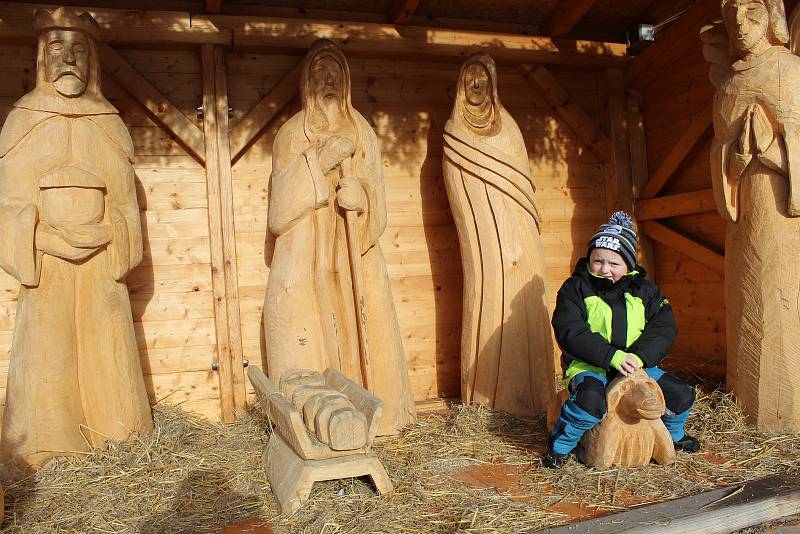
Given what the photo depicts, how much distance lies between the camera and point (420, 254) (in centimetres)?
530

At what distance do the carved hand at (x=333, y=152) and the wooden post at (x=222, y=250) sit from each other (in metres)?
0.89

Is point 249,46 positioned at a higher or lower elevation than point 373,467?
higher

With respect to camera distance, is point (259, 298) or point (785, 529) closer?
point (785, 529)

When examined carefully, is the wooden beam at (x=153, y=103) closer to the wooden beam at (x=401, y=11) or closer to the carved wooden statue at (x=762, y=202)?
the wooden beam at (x=401, y=11)

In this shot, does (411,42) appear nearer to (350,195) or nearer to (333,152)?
(333,152)

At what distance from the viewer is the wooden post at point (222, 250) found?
472cm

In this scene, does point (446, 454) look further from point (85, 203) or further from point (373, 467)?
point (85, 203)

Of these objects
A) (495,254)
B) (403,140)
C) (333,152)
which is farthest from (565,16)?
(333,152)

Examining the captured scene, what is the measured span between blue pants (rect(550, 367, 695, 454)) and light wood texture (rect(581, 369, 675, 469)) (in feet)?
0.18

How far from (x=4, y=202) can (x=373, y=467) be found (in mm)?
2463

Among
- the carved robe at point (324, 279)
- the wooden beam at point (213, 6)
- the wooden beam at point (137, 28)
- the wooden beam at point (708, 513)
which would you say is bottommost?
the wooden beam at point (708, 513)

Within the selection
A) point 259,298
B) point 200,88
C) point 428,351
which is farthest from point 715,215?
point 200,88

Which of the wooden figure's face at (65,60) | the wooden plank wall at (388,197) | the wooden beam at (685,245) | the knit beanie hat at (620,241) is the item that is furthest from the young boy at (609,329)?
the wooden figure's face at (65,60)

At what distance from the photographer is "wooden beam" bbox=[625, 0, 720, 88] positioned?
5129 millimetres
